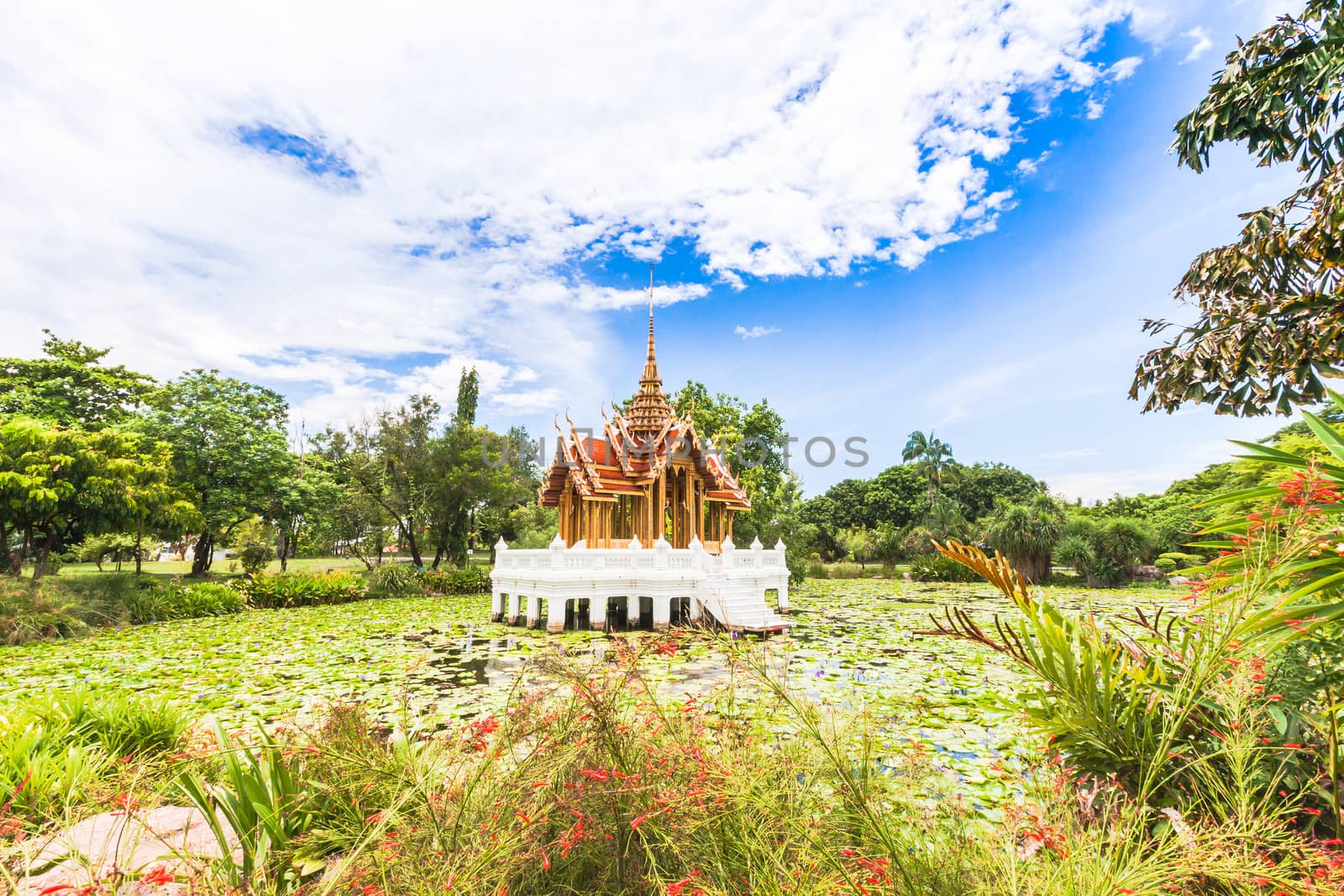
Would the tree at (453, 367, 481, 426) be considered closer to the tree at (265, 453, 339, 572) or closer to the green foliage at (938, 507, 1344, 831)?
the tree at (265, 453, 339, 572)

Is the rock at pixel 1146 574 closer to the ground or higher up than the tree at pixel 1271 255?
closer to the ground

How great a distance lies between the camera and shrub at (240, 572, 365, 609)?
16.9m

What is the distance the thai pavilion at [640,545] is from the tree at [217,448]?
35.4ft

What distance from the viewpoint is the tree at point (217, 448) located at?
19.2m

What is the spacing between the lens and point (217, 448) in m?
19.7

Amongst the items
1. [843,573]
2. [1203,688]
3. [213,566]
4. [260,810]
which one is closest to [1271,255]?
[1203,688]

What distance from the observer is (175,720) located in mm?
4453

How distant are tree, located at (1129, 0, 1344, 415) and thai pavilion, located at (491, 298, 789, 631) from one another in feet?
26.0

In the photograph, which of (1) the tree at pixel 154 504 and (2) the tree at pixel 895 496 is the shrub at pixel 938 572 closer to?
(2) the tree at pixel 895 496

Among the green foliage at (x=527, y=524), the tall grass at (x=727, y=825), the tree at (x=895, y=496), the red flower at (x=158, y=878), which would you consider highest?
the tree at (x=895, y=496)

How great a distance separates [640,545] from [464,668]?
17.4 ft

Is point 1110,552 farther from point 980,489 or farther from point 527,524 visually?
point 527,524

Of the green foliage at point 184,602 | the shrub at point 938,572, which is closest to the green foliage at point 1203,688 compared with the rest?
the green foliage at point 184,602

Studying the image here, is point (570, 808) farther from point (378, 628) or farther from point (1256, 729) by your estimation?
point (378, 628)
